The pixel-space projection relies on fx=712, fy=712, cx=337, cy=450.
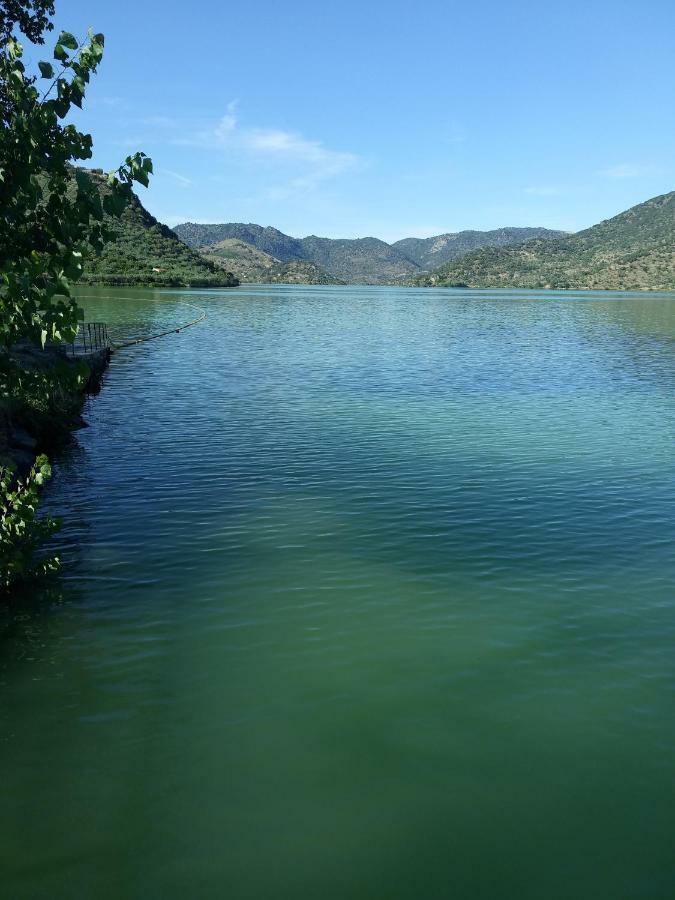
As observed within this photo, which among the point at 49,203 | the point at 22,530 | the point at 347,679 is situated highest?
the point at 49,203

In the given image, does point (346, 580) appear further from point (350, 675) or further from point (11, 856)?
point (11, 856)

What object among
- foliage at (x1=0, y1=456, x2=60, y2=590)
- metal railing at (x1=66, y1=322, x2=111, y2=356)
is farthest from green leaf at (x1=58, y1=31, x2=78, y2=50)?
metal railing at (x1=66, y1=322, x2=111, y2=356)

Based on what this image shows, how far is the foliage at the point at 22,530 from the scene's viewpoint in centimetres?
1295

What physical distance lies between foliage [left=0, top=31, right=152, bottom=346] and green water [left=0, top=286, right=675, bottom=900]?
19.1 feet

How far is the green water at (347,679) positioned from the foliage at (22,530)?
743 millimetres

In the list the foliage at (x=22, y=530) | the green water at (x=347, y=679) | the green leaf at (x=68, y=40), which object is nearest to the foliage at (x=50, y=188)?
the green leaf at (x=68, y=40)

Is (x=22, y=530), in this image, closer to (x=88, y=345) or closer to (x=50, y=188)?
(x=50, y=188)

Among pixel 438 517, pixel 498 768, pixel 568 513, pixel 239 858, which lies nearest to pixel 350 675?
pixel 498 768

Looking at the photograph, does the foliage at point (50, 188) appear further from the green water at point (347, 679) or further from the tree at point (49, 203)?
the green water at point (347, 679)

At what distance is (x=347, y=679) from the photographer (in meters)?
11.7

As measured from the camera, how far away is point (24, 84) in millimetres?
9578

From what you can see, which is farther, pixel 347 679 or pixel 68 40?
pixel 347 679

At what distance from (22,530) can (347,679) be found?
6.66m

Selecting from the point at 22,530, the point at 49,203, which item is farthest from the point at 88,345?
the point at 49,203
